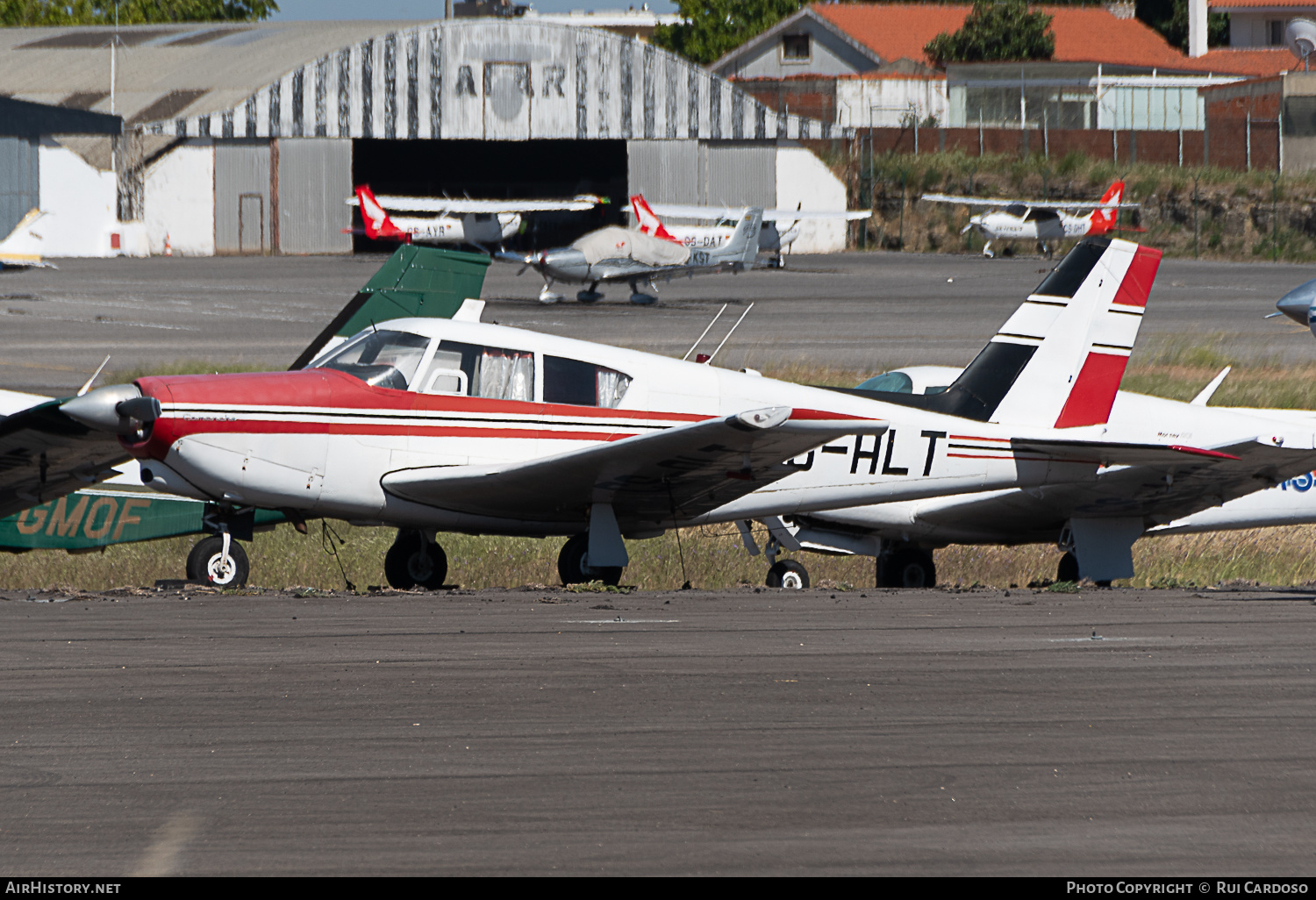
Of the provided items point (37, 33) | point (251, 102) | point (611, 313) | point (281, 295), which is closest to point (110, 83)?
point (251, 102)

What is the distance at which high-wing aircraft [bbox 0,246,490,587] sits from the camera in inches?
492

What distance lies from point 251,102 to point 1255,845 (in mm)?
59714

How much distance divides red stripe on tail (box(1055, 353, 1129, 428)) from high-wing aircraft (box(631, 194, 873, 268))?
31.3 metres

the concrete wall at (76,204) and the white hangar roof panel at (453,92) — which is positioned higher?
the white hangar roof panel at (453,92)

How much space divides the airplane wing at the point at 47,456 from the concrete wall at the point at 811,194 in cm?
5327

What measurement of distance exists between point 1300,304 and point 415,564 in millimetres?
7212

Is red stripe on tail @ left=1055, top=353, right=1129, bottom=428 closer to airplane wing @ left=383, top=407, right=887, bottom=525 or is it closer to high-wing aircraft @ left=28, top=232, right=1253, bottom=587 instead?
high-wing aircraft @ left=28, top=232, right=1253, bottom=587

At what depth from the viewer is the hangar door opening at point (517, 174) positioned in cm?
7019

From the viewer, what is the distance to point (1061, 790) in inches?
216

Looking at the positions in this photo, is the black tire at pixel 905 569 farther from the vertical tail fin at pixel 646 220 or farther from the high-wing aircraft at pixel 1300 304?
the vertical tail fin at pixel 646 220

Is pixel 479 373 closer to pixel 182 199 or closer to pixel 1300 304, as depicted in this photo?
pixel 1300 304

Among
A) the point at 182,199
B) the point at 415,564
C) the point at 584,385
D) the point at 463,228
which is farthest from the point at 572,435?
the point at 182,199

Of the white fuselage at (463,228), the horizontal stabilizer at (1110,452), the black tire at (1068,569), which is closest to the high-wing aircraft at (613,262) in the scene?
the white fuselage at (463,228)
